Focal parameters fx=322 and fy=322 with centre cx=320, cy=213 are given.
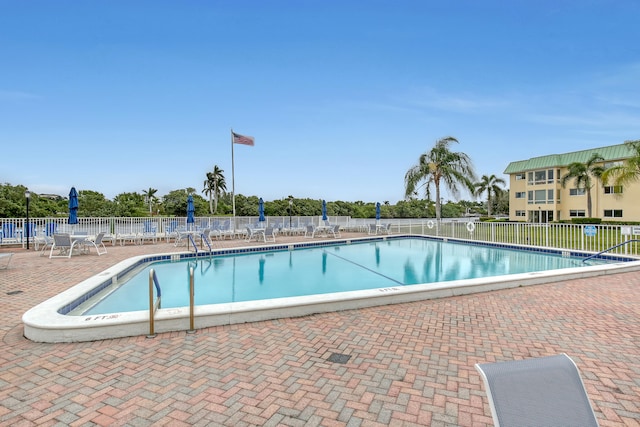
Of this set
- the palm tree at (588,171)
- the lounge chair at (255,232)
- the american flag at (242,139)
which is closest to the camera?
the lounge chair at (255,232)

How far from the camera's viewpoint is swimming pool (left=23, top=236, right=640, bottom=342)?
3.80m

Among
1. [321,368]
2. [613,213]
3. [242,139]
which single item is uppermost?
[242,139]

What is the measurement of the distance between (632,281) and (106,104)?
2246cm

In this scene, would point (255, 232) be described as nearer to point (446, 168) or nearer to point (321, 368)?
point (321, 368)

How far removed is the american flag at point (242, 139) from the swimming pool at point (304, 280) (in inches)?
327

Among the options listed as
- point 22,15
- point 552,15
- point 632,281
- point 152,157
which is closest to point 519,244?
point 632,281

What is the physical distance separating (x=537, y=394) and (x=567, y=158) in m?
40.5

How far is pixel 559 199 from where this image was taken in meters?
33.5

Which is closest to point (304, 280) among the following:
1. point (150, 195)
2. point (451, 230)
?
point (451, 230)

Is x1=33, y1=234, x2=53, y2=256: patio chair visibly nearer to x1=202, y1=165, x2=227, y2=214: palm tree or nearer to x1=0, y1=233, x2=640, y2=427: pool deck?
x1=0, y1=233, x2=640, y2=427: pool deck

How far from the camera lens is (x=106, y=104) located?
17.7 metres

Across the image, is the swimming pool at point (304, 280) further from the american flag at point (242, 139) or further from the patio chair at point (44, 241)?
the american flag at point (242, 139)

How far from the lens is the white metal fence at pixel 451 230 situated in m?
10.4

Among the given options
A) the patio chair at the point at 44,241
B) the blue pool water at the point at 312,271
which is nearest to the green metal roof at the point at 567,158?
the blue pool water at the point at 312,271
